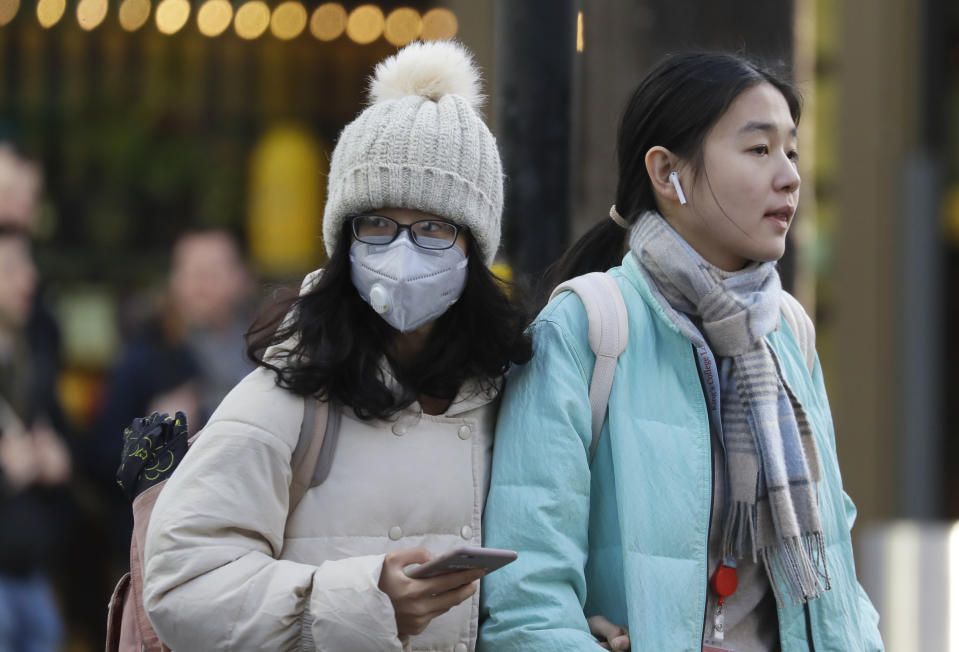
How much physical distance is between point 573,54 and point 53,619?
4.03 metres

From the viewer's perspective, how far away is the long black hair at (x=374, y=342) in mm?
2670

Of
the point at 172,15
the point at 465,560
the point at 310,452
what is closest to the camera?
the point at 465,560

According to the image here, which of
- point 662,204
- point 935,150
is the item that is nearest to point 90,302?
point 662,204

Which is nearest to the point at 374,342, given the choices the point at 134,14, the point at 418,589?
the point at 418,589

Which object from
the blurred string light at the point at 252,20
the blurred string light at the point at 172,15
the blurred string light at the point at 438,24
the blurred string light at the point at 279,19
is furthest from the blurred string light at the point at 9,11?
the blurred string light at the point at 438,24

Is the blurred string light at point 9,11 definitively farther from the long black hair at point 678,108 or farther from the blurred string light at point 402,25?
the long black hair at point 678,108

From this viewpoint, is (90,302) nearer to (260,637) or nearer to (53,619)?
(53,619)

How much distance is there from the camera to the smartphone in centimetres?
235

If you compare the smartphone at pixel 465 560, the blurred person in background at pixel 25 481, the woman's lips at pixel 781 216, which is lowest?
the blurred person in background at pixel 25 481

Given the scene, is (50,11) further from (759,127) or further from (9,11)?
(759,127)

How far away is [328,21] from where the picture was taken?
289 inches

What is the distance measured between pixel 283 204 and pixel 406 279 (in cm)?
480

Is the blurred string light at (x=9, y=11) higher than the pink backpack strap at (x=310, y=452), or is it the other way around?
the blurred string light at (x=9, y=11)

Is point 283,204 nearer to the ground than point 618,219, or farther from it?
nearer to the ground
